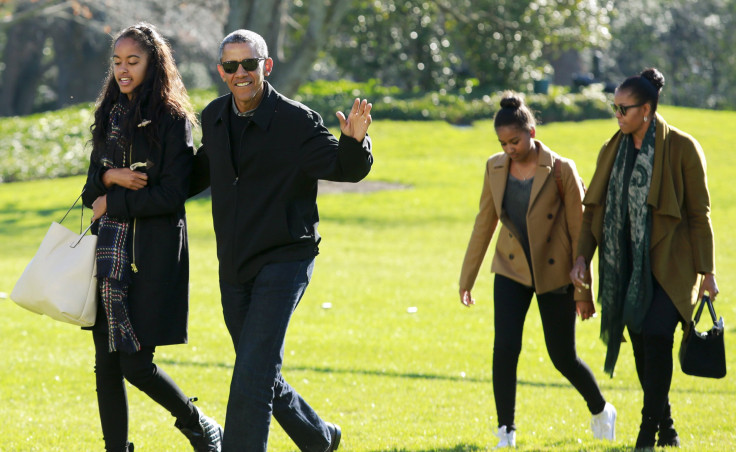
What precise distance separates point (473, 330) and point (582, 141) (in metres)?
17.7

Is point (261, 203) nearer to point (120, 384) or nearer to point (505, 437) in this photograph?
point (120, 384)

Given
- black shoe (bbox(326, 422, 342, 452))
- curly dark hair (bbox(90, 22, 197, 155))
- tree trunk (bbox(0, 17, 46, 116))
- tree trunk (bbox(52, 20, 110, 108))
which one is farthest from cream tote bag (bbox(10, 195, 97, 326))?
tree trunk (bbox(0, 17, 46, 116))

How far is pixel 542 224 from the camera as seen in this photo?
5.35m

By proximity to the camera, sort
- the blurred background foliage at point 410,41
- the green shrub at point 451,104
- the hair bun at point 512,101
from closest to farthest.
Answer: the hair bun at point 512,101 < the blurred background foliage at point 410,41 < the green shrub at point 451,104

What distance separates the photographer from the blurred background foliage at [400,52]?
24031 mm

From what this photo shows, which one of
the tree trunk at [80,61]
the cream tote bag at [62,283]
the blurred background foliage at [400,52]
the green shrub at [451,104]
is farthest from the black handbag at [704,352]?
the tree trunk at [80,61]

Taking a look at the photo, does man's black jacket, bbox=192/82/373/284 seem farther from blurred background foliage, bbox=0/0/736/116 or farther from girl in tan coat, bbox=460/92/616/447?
blurred background foliage, bbox=0/0/736/116

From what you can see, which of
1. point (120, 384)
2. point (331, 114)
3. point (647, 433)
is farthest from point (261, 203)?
point (331, 114)

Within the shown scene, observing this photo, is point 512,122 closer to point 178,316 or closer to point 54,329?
point 178,316

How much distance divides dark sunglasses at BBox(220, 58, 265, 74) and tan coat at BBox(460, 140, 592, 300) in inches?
61.7

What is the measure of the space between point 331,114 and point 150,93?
Answer: 24.6 metres

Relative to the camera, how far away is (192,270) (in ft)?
46.5

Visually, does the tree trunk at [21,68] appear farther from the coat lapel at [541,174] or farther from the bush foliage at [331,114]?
the coat lapel at [541,174]

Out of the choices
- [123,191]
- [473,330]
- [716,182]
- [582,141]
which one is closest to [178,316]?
[123,191]
